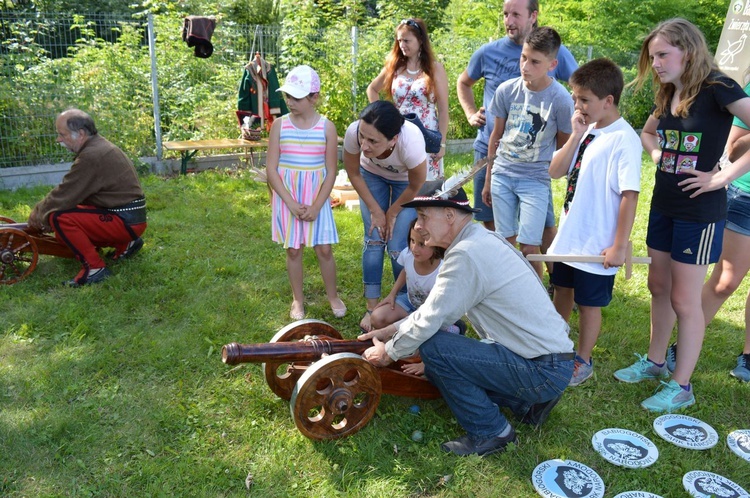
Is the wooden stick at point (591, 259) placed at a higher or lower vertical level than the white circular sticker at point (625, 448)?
→ higher

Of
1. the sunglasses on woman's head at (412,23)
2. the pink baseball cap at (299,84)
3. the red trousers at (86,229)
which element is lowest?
the red trousers at (86,229)

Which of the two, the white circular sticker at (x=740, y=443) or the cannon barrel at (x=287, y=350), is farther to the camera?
the white circular sticker at (x=740, y=443)

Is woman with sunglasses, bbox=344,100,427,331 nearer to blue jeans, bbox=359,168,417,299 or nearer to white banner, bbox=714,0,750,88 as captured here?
blue jeans, bbox=359,168,417,299

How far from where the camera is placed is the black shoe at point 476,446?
3062mm

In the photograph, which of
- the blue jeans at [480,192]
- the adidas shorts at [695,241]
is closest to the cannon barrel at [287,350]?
the adidas shorts at [695,241]

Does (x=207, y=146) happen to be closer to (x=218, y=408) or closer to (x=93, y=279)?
(x=93, y=279)

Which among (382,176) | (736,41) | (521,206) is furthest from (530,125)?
(736,41)

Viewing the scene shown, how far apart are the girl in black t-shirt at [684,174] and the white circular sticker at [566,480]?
2.61ft

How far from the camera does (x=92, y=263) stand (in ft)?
15.9

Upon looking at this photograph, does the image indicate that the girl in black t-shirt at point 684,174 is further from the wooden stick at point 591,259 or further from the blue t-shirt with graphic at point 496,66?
the blue t-shirt with graphic at point 496,66

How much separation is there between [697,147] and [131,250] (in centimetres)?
437

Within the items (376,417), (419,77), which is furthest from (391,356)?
(419,77)

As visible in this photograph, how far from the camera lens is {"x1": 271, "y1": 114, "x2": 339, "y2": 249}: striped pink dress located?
4.28 meters

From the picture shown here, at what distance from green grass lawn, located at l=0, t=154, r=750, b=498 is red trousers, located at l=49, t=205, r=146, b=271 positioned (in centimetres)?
28
